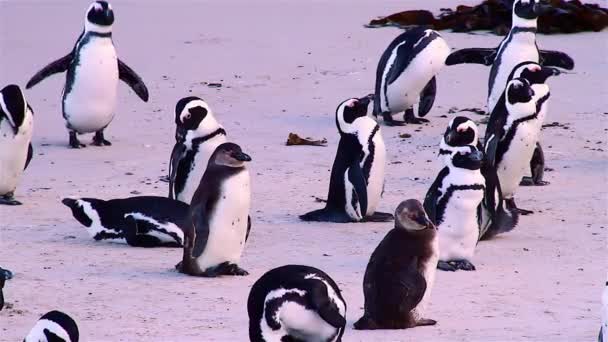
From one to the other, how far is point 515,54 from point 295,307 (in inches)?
229

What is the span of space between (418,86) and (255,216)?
3.06 metres

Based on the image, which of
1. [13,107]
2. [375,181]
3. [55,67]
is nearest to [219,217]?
[375,181]

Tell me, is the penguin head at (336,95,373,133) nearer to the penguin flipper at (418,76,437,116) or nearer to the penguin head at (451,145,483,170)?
the penguin head at (451,145,483,170)

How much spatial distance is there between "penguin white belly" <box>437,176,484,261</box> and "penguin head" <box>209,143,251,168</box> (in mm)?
893

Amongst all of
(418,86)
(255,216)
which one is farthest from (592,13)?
(255,216)

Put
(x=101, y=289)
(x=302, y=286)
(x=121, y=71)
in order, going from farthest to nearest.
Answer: (x=121, y=71) < (x=101, y=289) < (x=302, y=286)

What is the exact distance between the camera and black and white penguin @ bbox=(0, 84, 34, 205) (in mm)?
8133

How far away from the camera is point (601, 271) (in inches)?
265

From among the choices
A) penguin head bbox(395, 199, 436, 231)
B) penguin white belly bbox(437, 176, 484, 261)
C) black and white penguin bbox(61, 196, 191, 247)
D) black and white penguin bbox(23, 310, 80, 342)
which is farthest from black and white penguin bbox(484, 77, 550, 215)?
black and white penguin bbox(23, 310, 80, 342)

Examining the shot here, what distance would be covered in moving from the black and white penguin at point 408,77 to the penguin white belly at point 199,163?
A: 3.04 meters

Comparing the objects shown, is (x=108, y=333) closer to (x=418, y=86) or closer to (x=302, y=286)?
(x=302, y=286)

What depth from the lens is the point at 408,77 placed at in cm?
1079

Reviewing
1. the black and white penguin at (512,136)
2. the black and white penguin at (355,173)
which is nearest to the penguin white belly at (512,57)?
the black and white penguin at (512,136)

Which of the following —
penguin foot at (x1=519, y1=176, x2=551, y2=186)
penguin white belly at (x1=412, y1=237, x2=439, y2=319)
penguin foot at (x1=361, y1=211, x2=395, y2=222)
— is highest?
Answer: penguin white belly at (x1=412, y1=237, x2=439, y2=319)
